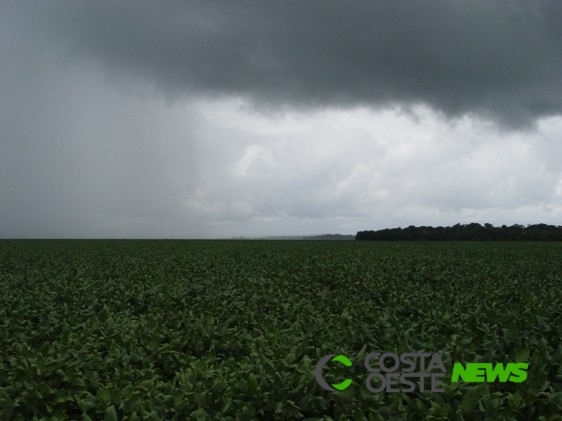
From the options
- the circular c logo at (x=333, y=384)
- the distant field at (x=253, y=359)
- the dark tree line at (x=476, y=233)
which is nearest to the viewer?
the distant field at (x=253, y=359)

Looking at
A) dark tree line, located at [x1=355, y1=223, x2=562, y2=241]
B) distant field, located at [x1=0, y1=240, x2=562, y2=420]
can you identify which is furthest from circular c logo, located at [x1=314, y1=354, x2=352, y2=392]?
dark tree line, located at [x1=355, y1=223, x2=562, y2=241]

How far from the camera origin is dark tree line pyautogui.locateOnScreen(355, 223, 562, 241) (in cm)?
9725

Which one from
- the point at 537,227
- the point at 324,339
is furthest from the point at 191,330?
the point at 537,227

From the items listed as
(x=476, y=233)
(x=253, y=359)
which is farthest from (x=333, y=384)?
(x=476, y=233)

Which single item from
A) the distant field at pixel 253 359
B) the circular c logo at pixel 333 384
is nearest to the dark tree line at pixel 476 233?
the distant field at pixel 253 359

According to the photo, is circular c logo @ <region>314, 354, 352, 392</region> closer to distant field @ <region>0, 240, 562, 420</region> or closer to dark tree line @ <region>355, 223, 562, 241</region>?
distant field @ <region>0, 240, 562, 420</region>

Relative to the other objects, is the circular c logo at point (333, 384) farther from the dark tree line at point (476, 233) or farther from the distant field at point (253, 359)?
the dark tree line at point (476, 233)

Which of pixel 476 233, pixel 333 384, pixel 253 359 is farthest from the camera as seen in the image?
pixel 476 233

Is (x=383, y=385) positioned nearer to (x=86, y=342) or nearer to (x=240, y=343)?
(x=240, y=343)

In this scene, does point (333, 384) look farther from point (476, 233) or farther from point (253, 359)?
point (476, 233)

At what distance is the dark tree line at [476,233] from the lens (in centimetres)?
9725

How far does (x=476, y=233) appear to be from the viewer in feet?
348

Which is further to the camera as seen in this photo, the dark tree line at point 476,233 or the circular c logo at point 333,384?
the dark tree line at point 476,233

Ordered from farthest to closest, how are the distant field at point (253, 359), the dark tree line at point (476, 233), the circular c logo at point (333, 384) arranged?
the dark tree line at point (476, 233) → the circular c logo at point (333, 384) → the distant field at point (253, 359)
